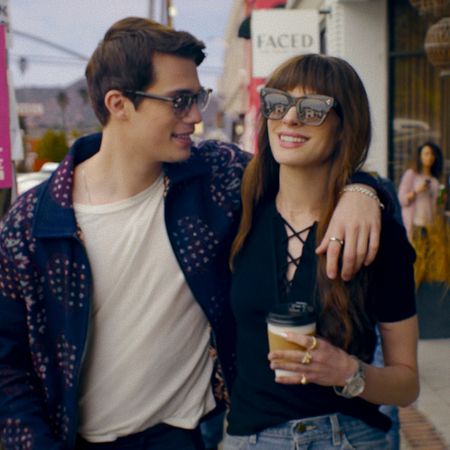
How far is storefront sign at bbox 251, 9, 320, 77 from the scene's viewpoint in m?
9.60

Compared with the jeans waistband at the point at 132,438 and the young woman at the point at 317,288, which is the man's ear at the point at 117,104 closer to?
the young woman at the point at 317,288

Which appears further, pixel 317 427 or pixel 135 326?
pixel 135 326

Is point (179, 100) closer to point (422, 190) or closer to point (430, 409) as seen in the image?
point (430, 409)

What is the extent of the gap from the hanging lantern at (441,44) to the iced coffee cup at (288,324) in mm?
6184

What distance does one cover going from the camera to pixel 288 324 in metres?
1.79

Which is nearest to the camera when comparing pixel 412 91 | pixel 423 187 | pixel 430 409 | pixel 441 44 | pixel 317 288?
pixel 317 288

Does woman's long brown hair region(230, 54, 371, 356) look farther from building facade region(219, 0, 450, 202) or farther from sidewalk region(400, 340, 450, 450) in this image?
building facade region(219, 0, 450, 202)

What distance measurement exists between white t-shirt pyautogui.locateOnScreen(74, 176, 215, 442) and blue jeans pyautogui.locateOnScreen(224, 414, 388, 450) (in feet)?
1.53

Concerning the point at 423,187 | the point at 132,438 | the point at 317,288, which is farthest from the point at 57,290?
the point at 423,187

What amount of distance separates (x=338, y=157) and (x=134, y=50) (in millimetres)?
780

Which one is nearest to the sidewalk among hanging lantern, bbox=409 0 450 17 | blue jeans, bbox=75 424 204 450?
blue jeans, bbox=75 424 204 450

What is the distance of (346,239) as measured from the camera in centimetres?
197

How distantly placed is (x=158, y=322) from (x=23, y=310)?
1.41 ft

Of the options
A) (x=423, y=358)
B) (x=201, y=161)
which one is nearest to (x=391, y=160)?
(x=423, y=358)
